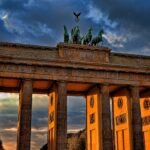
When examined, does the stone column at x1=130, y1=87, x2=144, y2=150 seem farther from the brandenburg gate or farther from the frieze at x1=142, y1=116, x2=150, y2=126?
the frieze at x1=142, y1=116, x2=150, y2=126

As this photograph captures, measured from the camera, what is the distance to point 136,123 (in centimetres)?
3494

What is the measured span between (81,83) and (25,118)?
327 inches

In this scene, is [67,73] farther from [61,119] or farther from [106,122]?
[106,122]

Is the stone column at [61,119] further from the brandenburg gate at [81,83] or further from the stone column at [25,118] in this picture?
the stone column at [25,118]

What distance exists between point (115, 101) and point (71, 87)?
724 centimetres

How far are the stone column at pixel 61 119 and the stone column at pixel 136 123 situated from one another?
8.57 meters

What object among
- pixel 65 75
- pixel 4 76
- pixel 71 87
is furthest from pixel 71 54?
pixel 4 76

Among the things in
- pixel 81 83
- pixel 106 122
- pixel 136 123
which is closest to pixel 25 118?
pixel 81 83

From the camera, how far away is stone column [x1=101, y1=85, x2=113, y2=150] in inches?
1309

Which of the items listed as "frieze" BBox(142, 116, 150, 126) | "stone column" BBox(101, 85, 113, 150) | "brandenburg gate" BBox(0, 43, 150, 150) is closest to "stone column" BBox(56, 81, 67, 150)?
"brandenburg gate" BBox(0, 43, 150, 150)

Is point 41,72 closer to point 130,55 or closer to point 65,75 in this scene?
point 65,75

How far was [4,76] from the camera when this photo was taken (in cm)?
3209

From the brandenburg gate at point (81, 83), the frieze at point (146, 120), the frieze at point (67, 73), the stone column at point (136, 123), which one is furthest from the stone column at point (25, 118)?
the frieze at point (146, 120)

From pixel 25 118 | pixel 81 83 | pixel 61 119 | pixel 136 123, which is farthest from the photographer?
pixel 81 83
